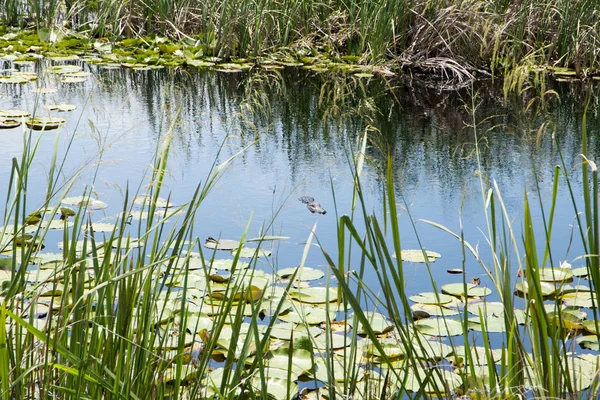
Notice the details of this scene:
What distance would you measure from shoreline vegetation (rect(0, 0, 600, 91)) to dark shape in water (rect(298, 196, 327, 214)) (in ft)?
13.0

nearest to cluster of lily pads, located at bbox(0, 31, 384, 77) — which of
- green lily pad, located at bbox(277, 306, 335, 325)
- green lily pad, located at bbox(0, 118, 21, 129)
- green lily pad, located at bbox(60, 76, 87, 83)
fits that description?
green lily pad, located at bbox(60, 76, 87, 83)

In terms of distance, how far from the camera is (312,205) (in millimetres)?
3803

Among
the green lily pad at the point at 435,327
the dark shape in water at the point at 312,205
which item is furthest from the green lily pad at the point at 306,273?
the dark shape in water at the point at 312,205

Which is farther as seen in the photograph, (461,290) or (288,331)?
(461,290)

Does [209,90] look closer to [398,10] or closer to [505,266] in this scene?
[398,10]

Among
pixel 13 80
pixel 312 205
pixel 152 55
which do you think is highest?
pixel 152 55

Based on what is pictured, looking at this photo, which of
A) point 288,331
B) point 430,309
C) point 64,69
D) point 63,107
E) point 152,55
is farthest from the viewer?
point 152,55

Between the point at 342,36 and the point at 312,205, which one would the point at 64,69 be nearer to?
the point at 342,36

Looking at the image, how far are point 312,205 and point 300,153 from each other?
37.9 inches

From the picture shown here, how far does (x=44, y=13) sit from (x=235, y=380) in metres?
8.22

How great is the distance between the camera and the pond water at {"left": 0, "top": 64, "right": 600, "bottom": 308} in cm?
338

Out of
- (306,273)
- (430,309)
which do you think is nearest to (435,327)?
(430,309)

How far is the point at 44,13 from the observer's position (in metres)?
8.85

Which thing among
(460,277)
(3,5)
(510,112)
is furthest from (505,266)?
(3,5)
